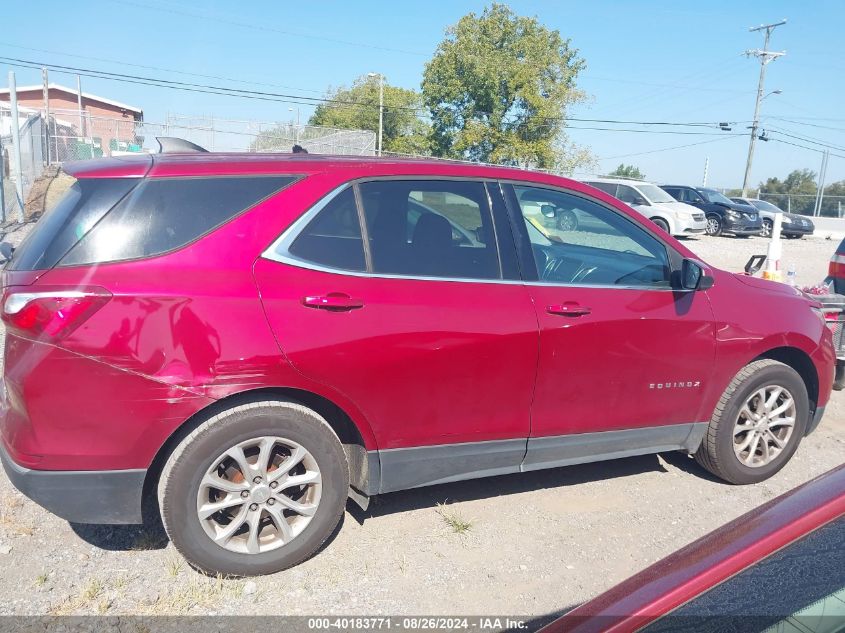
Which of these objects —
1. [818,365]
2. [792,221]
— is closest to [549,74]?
[792,221]

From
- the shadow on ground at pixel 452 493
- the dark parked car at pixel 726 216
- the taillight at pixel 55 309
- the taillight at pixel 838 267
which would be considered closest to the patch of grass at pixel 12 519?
the shadow on ground at pixel 452 493

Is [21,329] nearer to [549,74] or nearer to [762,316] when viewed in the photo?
[762,316]

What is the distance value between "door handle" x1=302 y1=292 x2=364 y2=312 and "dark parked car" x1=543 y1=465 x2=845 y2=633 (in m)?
1.74

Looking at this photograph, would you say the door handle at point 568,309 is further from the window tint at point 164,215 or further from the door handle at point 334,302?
the window tint at point 164,215

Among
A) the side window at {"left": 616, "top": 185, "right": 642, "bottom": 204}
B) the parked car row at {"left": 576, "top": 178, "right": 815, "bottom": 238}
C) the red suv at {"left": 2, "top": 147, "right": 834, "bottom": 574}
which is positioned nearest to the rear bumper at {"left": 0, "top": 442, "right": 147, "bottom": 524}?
the red suv at {"left": 2, "top": 147, "right": 834, "bottom": 574}

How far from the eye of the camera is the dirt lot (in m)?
3.04

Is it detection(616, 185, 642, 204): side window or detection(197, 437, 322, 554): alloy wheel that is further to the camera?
detection(616, 185, 642, 204): side window

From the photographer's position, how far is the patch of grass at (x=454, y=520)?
12.1 feet

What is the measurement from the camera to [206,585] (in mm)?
Answer: 3078

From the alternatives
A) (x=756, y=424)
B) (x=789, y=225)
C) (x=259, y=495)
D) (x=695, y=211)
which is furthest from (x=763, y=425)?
(x=789, y=225)

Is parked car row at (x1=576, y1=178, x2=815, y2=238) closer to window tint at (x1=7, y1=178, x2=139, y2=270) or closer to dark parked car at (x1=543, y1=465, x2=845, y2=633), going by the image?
window tint at (x1=7, y1=178, x2=139, y2=270)

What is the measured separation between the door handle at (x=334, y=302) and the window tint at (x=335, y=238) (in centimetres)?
15

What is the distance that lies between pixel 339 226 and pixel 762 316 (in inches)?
102

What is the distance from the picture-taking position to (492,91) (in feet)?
118
